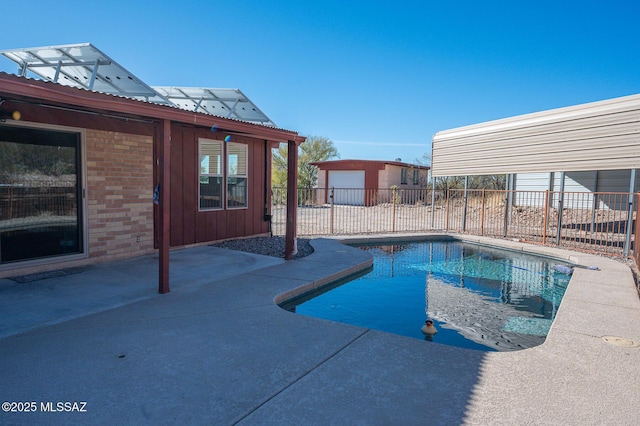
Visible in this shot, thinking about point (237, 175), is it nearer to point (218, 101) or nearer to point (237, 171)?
point (237, 171)

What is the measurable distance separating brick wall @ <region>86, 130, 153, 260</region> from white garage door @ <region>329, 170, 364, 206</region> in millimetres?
18960

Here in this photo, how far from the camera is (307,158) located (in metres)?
30.7

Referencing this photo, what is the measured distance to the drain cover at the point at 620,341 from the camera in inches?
148

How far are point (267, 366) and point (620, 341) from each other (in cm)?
339

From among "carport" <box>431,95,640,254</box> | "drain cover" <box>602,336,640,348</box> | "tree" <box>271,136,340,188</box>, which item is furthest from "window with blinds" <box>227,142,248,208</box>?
"tree" <box>271,136,340,188</box>

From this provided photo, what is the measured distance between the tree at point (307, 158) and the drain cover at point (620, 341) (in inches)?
898

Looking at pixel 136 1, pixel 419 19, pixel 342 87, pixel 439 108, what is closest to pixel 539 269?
pixel 419 19

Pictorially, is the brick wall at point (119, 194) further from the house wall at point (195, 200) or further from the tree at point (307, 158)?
the tree at point (307, 158)

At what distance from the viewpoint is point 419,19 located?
46.8 ft

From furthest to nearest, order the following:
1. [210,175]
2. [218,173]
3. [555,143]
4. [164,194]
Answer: [555,143], [218,173], [210,175], [164,194]

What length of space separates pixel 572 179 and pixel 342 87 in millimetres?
13405

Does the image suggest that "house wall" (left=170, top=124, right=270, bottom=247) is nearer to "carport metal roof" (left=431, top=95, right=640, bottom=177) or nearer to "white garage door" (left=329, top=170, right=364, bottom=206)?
"carport metal roof" (left=431, top=95, right=640, bottom=177)

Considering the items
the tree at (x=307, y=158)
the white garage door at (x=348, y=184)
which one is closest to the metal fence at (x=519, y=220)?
the white garage door at (x=348, y=184)

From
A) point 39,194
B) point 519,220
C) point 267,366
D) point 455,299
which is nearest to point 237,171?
point 39,194
